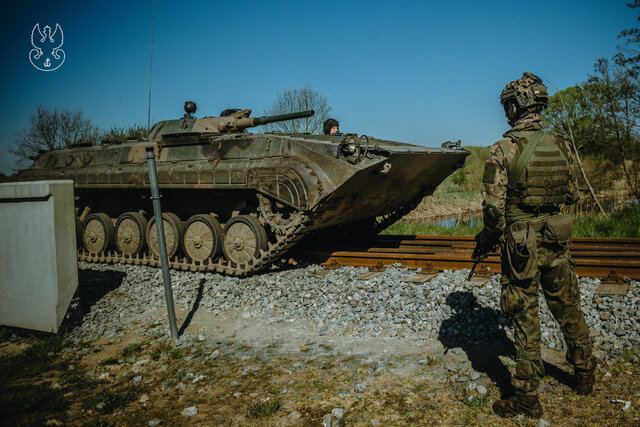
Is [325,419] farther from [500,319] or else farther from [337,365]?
[500,319]

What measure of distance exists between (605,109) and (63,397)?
15815 millimetres

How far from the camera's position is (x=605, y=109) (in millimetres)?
15023

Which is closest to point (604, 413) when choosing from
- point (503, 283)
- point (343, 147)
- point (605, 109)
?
point (503, 283)

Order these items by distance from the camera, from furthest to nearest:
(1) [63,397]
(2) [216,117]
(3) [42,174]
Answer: (3) [42,174] → (2) [216,117] → (1) [63,397]

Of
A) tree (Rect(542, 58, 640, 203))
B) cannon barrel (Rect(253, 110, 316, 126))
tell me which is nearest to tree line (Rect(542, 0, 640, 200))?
tree (Rect(542, 58, 640, 203))

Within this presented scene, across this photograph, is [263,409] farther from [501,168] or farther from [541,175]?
[541,175]

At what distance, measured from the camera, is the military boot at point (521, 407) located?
10.8 feet

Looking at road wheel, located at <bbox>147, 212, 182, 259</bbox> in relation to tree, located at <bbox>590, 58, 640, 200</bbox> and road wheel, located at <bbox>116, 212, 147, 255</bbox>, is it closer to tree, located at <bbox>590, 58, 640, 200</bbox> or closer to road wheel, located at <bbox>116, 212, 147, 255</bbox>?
road wheel, located at <bbox>116, 212, 147, 255</bbox>

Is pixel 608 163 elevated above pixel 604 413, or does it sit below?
above

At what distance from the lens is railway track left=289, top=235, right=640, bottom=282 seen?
5668mm

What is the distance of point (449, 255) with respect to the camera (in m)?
6.74

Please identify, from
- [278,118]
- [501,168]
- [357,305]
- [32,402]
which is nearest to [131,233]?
[278,118]

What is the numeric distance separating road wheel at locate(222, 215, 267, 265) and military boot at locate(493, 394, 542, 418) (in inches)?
185

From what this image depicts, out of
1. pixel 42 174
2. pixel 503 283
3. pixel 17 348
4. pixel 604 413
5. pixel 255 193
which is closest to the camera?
pixel 604 413
